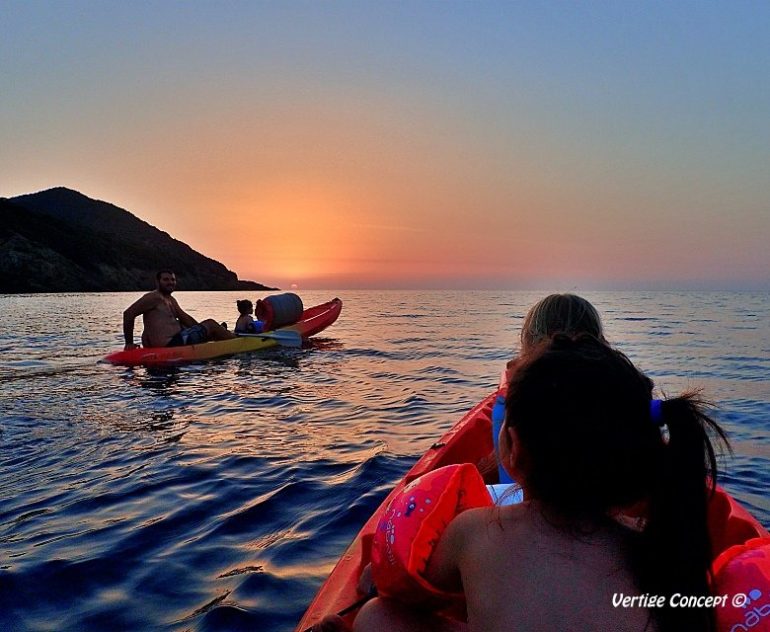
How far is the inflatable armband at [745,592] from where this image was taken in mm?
1474

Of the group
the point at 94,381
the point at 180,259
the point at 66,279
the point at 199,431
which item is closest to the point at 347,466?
the point at 199,431

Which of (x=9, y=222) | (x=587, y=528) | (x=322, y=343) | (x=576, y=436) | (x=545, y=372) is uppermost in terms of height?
(x=9, y=222)

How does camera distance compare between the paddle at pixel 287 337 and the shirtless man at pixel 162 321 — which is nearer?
the shirtless man at pixel 162 321

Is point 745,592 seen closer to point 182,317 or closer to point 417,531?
point 417,531

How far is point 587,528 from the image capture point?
1395 mm

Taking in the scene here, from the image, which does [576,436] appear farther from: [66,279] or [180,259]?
[180,259]

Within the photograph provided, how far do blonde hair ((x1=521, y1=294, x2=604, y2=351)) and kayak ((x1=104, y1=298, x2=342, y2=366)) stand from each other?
9.99 m

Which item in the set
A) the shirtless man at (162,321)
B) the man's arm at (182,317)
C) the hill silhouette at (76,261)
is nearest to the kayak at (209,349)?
the shirtless man at (162,321)

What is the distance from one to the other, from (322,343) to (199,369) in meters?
6.28

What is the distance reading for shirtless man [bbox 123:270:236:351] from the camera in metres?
11.8

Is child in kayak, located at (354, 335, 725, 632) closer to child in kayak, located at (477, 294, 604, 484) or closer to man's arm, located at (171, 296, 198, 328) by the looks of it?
child in kayak, located at (477, 294, 604, 484)

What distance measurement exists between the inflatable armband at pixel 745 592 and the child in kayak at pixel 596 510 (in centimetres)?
10

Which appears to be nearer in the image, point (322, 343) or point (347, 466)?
point (347, 466)

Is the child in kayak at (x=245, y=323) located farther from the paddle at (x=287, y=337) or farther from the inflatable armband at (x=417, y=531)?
the inflatable armband at (x=417, y=531)
